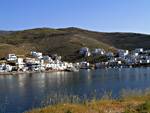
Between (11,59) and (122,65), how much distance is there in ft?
179

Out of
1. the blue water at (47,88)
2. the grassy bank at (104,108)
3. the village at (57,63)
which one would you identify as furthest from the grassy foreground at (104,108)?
the village at (57,63)

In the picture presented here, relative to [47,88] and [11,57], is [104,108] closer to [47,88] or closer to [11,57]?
[47,88]

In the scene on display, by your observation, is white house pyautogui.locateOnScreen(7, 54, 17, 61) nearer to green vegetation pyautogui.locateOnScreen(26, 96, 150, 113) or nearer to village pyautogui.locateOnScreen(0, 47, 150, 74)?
village pyautogui.locateOnScreen(0, 47, 150, 74)

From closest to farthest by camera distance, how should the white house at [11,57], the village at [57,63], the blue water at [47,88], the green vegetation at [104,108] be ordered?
1. the green vegetation at [104,108]
2. the blue water at [47,88]
3. the village at [57,63]
4. the white house at [11,57]

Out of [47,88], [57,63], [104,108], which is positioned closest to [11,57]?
[57,63]

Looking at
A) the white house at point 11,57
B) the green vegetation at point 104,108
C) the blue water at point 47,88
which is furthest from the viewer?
the white house at point 11,57

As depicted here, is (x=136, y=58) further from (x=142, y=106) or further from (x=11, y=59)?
(x=142, y=106)

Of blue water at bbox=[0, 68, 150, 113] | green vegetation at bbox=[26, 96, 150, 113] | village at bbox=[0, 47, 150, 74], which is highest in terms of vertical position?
village at bbox=[0, 47, 150, 74]

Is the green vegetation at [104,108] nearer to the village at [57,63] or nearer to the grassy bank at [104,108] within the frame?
the grassy bank at [104,108]

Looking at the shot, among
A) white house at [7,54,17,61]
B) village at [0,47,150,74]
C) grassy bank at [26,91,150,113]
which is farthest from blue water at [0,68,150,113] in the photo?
white house at [7,54,17,61]

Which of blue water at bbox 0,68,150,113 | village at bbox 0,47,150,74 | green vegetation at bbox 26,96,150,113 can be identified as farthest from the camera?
village at bbox 0,47,150,74

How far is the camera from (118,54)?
655 ft

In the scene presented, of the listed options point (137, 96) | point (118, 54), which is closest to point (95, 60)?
point (118, 54)

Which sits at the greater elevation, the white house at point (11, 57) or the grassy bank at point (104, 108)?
the white house at point (11, 57)
